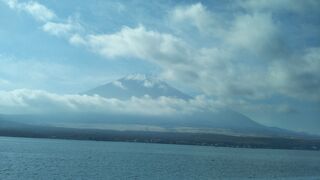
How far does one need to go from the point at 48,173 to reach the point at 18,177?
192 inches

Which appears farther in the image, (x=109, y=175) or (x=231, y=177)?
(x=231, y=177)

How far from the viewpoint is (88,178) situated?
4284 centimetres

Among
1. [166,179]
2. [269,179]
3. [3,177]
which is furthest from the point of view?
[269,179]

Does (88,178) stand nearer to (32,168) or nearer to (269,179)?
(32,168)

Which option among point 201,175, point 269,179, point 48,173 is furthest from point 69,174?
point 269,179

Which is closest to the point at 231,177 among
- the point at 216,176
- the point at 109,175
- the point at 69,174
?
the point at 216,176

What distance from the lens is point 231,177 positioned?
49.5 m

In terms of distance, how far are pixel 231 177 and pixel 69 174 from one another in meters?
16.4

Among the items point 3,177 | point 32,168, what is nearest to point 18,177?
point 3,177

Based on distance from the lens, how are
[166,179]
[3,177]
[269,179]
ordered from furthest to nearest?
[269,179], [166,179], [3,177]

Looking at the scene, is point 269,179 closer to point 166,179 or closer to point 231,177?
point 231,177

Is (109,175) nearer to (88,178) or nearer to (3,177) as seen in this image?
(88,178)

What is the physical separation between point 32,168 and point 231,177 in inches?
805

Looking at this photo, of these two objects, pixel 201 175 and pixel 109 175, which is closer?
pixel 109 175
